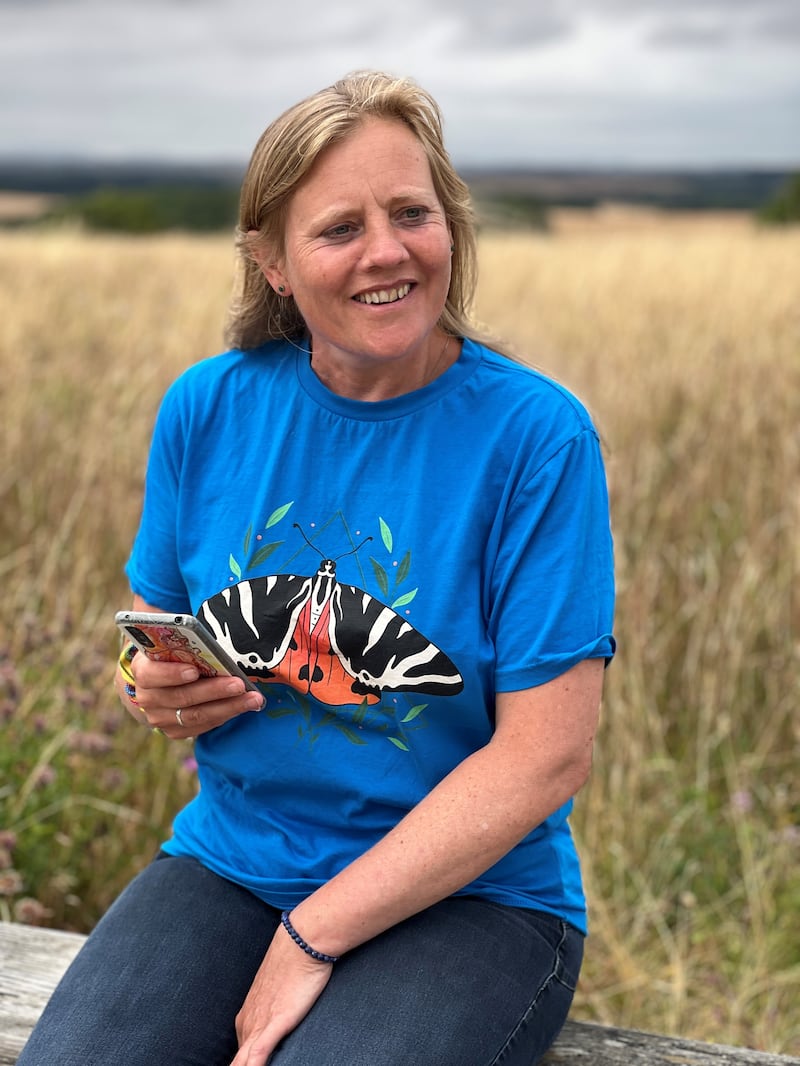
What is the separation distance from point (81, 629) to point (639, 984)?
1.58 metres

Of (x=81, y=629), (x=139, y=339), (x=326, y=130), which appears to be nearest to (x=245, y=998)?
(x=326, y=130)

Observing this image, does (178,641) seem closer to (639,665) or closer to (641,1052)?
(641,1052)

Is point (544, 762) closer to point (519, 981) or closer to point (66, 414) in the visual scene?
point (519, 981)

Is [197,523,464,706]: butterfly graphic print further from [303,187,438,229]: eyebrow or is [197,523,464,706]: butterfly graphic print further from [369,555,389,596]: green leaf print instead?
[303,187,438,229]: eyebrow

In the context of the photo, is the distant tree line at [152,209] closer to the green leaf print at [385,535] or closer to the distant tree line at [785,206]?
the distant tree line at [785,206]

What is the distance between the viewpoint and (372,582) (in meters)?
1.48

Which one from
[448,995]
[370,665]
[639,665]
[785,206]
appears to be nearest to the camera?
[448,995]

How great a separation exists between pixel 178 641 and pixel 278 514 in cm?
24

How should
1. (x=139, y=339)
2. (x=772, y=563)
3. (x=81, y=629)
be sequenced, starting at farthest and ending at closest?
(x=139, y=339), (x=772, y=563), (x=81, y=629)

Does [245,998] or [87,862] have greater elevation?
Result: [245,998]

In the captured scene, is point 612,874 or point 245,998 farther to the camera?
point 612,874

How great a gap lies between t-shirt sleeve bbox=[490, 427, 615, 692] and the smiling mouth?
0.30 meters

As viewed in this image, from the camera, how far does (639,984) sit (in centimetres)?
226

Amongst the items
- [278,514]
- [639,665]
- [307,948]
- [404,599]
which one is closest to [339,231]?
[278,514]
